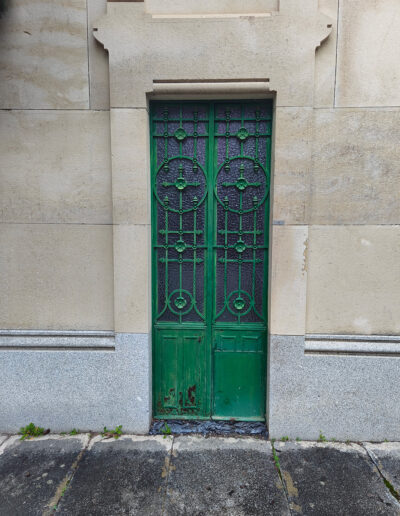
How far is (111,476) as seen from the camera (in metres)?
3.32

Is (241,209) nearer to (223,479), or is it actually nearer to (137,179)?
(137,179)

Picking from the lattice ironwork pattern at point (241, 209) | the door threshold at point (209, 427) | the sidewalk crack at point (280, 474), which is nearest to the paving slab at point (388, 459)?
the sidewalk crack at point (280, 474)

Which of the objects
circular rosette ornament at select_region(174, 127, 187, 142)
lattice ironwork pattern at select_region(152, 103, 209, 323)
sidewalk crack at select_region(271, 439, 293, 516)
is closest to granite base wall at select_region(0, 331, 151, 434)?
lattice ironwork pattern at select_region(152, 103, 209, 323)

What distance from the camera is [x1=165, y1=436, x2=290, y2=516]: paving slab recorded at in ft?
9.79

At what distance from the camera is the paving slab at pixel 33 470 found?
3.04m

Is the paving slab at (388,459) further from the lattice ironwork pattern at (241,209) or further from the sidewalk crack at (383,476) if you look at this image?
the lattice ironwork pattern at (241,209)

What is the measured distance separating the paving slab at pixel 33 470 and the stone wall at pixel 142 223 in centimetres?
26

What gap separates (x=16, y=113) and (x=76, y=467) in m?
4.08

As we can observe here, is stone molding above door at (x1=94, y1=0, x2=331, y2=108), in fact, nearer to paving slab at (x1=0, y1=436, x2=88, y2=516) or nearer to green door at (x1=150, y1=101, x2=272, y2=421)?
green door at (x1=150, y1=101, x2=272, y2=421)

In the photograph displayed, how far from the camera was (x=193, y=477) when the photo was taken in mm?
3318

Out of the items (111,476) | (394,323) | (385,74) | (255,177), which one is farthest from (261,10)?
(111,476)

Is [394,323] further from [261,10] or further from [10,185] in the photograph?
[10,185]

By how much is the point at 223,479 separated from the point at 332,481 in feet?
3.62

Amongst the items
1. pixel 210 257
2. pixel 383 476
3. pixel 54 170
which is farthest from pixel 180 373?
pixel 54 170
